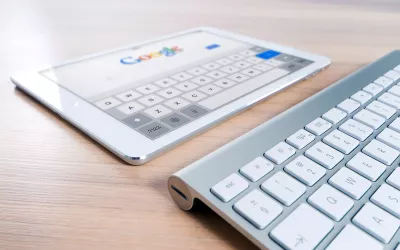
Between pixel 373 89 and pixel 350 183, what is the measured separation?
17 cm

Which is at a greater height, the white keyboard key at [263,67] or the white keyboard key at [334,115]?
the white keyboard key at [334,115]

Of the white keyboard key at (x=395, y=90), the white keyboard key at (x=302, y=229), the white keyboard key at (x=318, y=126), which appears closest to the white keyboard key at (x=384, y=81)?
the white keyboard key at (x=395, y=90)

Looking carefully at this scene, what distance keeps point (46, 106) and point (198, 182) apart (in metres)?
0.21

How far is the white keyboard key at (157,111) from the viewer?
13.7 inches

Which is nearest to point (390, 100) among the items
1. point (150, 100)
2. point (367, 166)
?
point (367, 166)

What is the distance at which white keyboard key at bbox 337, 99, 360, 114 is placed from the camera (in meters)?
0.33

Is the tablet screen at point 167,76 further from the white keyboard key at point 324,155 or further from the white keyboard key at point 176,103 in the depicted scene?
the white keyboard key at point 324,155

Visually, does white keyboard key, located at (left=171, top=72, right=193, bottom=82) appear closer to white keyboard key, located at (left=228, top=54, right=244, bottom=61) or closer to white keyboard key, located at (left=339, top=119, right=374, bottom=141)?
white keyboard key, located at (left=228, top=54, right=244, bottom=61)

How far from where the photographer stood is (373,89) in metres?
0.37

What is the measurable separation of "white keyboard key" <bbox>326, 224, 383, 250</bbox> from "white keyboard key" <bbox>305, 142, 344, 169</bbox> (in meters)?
0.06

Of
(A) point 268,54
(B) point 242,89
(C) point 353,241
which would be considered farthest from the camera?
(A) point 268,54

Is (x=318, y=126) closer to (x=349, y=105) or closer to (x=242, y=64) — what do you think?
(x=349, y=105)

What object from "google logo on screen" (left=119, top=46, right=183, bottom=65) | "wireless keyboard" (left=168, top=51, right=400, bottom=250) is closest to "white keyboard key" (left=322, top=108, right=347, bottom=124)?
"wireless keyboard" (left=168, top=51, right=400, bottom=250)

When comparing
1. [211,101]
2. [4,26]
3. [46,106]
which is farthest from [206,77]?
[4,26]
